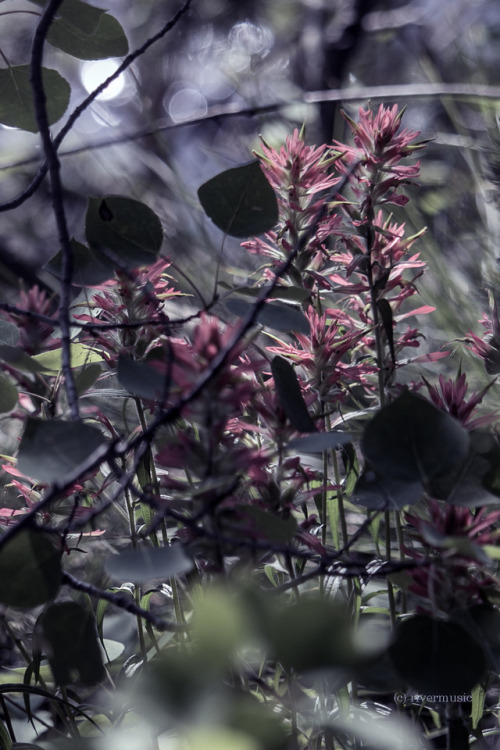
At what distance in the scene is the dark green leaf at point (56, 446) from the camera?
191 millimetres

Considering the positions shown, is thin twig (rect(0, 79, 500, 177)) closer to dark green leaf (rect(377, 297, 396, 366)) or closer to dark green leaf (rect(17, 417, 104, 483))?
dark green leaf (rect(377, 297, 396, 366))

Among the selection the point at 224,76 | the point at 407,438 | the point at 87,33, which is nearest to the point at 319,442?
the point at 407,438

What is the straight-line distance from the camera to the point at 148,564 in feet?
0.56

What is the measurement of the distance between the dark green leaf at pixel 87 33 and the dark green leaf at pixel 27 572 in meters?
0.24

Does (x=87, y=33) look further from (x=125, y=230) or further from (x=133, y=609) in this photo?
(x=133, y=609)

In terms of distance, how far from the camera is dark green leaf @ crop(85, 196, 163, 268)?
0.78 feet

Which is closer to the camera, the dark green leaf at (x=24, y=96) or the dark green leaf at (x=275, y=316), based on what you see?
the dark green leaf at (x=275, y=316)

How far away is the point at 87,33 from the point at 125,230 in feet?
0.47

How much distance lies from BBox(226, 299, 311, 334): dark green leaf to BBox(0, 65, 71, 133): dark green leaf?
178mm

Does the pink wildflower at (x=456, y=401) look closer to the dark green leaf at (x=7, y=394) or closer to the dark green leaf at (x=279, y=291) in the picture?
the dark green leaf at (x=279, y=291)

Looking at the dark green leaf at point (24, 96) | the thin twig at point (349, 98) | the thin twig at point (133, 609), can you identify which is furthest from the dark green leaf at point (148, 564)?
the thin twig at point (349, 98)

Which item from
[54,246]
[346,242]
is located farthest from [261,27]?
[346,242]

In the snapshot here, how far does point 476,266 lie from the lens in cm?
75

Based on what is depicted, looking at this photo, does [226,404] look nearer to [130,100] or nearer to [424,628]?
[424,628]
